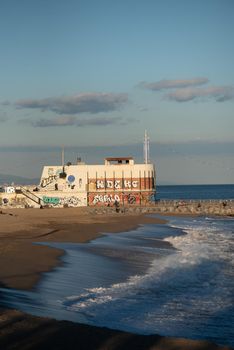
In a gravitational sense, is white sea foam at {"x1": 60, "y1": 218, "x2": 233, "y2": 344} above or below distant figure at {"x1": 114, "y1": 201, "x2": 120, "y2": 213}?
below

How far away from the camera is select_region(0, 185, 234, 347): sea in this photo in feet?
38.5

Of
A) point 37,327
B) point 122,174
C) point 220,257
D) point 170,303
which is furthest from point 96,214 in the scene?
point 37,327

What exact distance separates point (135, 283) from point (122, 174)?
185ft

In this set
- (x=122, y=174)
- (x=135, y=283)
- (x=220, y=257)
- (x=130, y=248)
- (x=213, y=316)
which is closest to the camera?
(x=213, y=316)

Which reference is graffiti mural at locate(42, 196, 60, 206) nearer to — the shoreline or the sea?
the shoreline

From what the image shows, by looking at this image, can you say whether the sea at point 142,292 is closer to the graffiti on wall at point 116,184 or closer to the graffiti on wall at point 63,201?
the graffiti on wall at point 116,184

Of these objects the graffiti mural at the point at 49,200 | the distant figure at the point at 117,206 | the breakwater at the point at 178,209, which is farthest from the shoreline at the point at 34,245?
the graffiti mural at the point at 49,200

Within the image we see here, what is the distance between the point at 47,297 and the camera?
14039mm

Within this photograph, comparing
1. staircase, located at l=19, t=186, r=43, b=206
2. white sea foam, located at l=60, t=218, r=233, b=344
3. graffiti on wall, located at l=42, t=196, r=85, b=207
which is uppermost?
staircase, located at l=19, t=186, r=43, b=206

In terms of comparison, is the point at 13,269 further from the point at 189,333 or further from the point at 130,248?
the point at 130,248

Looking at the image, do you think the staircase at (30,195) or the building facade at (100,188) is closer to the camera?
the building facade at (100,188)

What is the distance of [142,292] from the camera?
15797 millimetres

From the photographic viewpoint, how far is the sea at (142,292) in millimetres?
11742

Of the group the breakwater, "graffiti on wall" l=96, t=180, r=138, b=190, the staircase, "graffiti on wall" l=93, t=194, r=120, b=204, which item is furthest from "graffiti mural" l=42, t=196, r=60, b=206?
the breakwater
